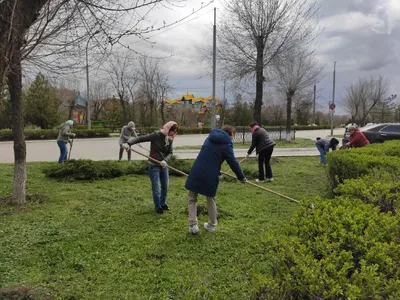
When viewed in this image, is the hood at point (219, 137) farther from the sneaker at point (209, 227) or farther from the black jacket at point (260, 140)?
the black jacket at point (260, 140)

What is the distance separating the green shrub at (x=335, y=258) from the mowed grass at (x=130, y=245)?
0.19m

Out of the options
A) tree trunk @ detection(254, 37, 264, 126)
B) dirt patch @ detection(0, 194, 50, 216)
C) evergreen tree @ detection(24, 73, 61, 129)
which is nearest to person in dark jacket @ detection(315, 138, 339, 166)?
tree trunk @ detection(254, 37, 264, 126)

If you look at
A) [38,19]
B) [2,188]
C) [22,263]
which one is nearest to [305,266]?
[22,263]

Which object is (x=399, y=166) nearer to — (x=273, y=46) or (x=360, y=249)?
(x=360, y=249)

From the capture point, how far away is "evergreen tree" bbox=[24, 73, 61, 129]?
104ft

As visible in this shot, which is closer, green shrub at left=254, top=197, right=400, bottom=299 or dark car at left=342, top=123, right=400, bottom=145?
green shrub at left=254, top=197, right=400, bottom=299

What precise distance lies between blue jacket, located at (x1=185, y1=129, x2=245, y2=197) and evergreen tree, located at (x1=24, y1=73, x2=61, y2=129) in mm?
31309

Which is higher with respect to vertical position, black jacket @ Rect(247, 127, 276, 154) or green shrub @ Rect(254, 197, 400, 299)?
black jacket @ Rect(247, 127, 276, 154)

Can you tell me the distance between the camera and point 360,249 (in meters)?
1.93

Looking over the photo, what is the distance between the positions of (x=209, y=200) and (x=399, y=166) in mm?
2803

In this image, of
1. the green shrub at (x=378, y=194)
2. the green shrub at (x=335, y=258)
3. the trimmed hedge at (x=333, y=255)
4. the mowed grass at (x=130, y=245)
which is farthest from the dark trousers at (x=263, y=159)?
the green shrub at (x=335, y=258)

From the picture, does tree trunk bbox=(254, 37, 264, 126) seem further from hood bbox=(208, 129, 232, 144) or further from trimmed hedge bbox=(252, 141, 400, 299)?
trimmed hedge bbox=(252, 141, 400, 299)

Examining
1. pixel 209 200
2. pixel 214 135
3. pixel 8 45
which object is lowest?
pixel 209 200

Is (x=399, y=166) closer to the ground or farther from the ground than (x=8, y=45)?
closer to the ground
